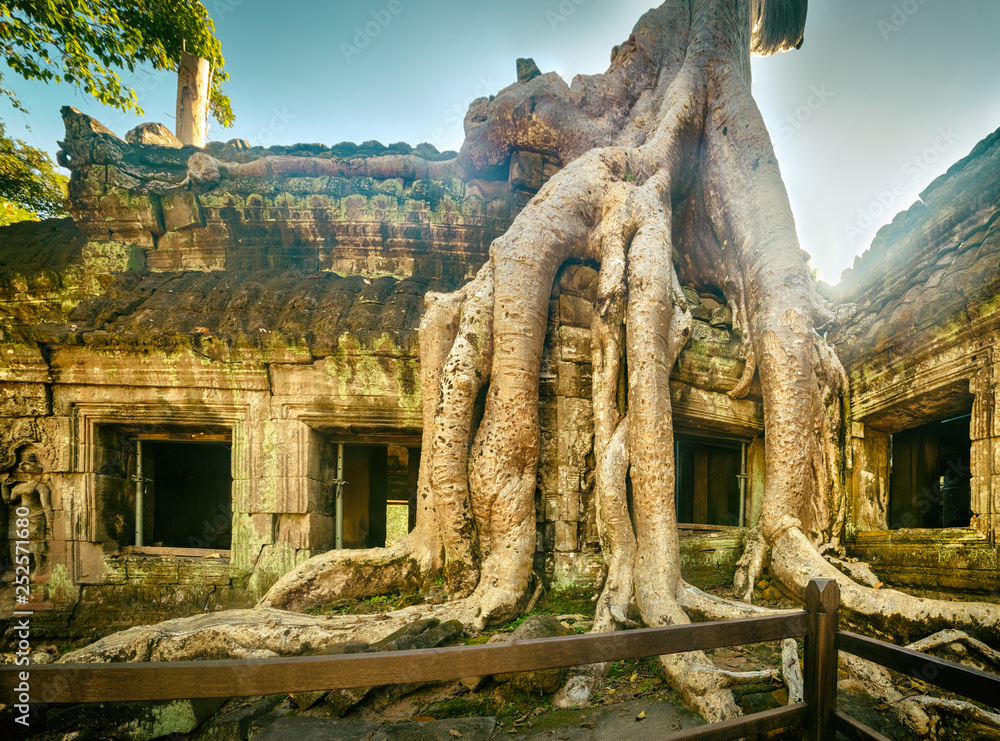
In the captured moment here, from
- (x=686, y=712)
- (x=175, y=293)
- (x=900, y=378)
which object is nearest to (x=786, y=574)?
(x=686, y=712)

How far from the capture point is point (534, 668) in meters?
1.20

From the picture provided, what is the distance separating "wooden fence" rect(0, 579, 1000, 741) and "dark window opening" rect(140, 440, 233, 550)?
535cm

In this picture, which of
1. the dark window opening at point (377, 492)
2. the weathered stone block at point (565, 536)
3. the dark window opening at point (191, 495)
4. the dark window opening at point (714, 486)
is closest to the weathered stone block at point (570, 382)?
the weathered stone block at point (565, 536)

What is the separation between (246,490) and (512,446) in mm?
2160

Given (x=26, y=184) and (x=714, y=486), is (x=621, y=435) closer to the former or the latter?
(x=714, y=486)

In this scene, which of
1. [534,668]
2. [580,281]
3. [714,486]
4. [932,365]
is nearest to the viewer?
[534,668]

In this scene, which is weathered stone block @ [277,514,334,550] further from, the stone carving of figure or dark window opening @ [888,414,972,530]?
dark window opening @ [888,414,972,530]

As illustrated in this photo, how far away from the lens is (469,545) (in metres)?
3.19

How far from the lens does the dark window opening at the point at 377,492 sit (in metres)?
6.17

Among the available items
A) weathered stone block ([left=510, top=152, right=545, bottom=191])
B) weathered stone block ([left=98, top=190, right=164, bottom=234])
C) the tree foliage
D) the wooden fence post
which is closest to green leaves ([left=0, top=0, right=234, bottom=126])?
the tree foliage

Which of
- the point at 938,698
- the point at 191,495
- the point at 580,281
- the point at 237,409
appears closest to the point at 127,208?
the point at 237,409

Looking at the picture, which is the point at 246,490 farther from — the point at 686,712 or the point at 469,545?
the point at 686,712

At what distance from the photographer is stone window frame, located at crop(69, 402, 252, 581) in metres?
3.76

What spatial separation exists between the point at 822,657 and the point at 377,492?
6959 mm
